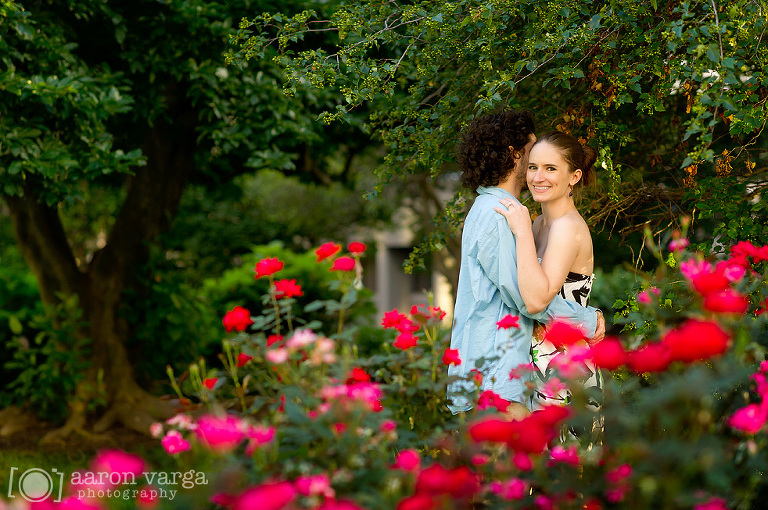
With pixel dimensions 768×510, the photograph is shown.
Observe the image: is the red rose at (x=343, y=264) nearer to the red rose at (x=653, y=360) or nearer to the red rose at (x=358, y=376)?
the red rose at (x=358, y=376)

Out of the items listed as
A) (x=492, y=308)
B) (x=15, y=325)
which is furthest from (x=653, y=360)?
(x=15, y=325)

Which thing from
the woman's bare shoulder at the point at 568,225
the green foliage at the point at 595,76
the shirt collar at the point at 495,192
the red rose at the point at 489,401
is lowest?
the red rose at the point at 489,401

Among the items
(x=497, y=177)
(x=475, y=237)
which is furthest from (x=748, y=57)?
(x=475, y=237)

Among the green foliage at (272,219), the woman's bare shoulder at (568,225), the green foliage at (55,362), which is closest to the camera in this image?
the woman's bare shoulder at (568,225)

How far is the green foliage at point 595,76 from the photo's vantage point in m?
2.54

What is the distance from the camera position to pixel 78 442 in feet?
18.4

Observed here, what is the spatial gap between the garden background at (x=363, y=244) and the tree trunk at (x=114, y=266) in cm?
2

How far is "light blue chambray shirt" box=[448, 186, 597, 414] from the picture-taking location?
258 centimetres

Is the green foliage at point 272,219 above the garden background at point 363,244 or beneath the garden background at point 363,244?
beneath

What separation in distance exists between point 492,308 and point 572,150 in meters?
0.77

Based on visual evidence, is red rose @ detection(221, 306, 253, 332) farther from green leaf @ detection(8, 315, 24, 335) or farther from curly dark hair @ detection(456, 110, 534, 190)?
green leaf @ detection(8, 315, 24, 335)

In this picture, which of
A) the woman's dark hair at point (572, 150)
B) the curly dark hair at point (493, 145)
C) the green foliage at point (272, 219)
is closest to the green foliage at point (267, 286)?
the green foliage at point (272, 219)

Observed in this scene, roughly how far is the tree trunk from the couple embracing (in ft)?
12.2

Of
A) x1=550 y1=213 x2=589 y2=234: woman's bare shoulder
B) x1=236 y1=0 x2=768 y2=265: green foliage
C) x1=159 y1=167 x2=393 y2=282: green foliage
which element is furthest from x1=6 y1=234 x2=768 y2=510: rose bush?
x1=159 y1=167 x2=393 y2=282: green foliage
